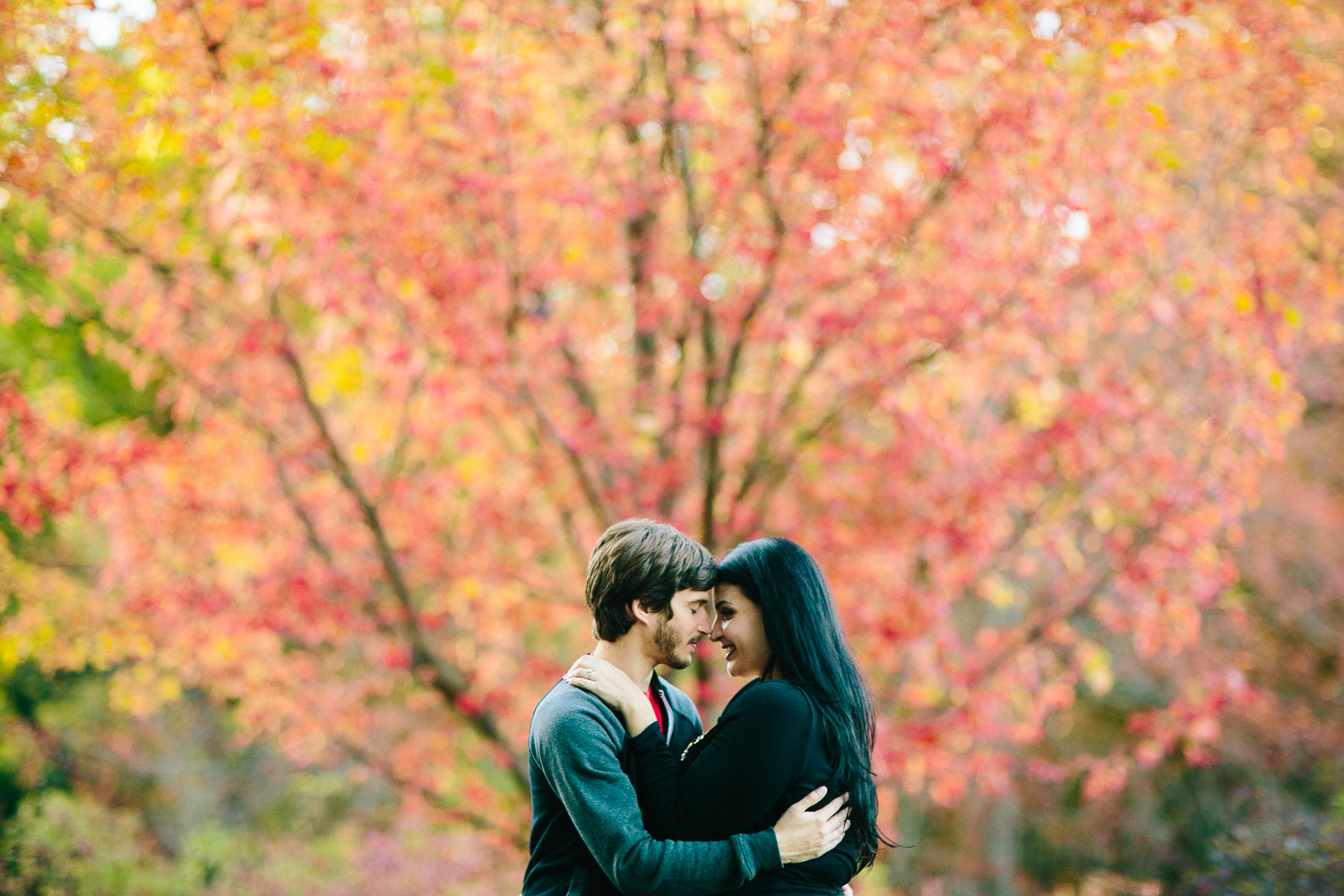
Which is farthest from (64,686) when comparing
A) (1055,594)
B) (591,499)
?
(1055,594)

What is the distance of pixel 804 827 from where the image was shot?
2.39 meters

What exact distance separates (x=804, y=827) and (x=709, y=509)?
310 cm

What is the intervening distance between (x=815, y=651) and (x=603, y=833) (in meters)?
0.71

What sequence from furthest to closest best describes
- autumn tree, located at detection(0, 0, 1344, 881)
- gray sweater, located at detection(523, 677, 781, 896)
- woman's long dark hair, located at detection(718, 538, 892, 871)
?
1. autumn tree, located at detection(0, 0, 1344, 881)
2. woman's long dark hair, located at detection(718, 538, 892, 871)
3. gray sweater, located at detection(523, 677, 781, 896)

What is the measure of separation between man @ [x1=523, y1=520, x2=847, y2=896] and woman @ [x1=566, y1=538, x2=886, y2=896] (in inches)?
2.0

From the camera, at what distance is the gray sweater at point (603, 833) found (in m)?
2.25

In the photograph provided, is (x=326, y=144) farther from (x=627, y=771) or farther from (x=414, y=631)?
(x=627, y=771)

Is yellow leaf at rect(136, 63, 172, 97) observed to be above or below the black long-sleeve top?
above

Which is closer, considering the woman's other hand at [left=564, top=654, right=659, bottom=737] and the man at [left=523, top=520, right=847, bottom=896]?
the man at [left=523, top=520, right=847, bottom=896]

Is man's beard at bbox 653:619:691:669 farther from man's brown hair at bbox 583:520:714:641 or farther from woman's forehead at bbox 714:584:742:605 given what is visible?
woman's forehead at bbox 714:584:742:605

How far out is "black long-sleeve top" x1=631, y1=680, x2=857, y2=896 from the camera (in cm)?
238

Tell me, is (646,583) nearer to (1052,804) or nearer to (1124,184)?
(1124,184)

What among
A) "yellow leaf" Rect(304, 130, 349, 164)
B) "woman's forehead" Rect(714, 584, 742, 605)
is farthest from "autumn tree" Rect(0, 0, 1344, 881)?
"woman's forehead" Rect(714, 584, 742, 605)

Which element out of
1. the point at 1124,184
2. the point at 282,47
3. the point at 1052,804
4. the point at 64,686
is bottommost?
the point at 1052,804
